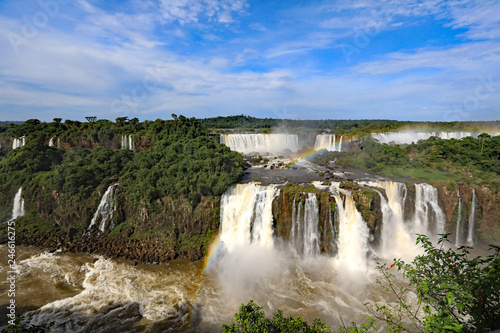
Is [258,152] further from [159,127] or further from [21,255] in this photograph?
[21,255]

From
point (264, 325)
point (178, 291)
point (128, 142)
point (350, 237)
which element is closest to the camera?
point (264, 325)

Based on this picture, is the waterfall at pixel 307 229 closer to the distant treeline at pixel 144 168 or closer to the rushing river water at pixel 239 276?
the rushing river water at pixel 239 276

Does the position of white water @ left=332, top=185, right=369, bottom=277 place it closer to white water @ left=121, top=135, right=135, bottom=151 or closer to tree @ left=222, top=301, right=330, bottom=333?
tree @ left=222, top=301, right=330, bottom=333

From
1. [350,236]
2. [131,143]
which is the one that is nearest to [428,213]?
[350,236]

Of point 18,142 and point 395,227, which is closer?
point 395,227

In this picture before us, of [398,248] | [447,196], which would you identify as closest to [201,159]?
[398,248]

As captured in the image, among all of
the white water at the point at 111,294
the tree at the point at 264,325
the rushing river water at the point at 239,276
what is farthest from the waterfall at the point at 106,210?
the tree at the point at 264,325

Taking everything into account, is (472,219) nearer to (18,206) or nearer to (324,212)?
(324,212)

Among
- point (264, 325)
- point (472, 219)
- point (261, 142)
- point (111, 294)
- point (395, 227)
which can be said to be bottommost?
point (111, 294)
